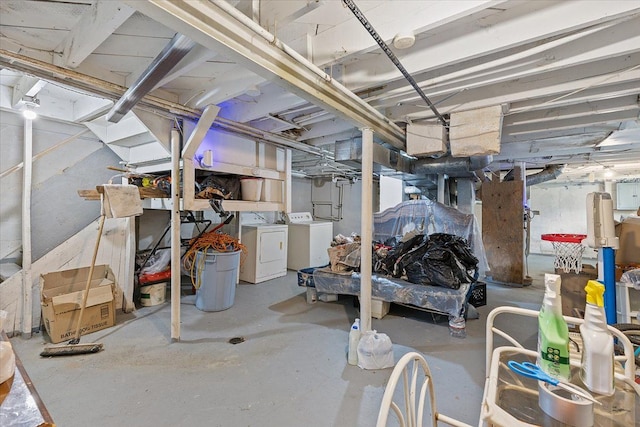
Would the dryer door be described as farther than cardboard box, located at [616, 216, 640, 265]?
Yes

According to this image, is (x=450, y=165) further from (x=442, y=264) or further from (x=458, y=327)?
(x=458, y=327)

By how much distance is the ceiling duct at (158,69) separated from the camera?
1.27 metres

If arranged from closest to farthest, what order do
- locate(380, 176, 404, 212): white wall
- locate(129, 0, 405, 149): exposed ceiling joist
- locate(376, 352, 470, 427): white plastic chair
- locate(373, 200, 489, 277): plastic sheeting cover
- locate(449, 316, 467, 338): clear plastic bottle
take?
1. locate(376, 352, 470, 427): white plastic chair
2. locate(129, 0, 405, 149): exposed ceiling joist
3. locate(449, 316, 467, 338): clear plastic bottle
4. locate(373, 200, 489, 277): plastic sheeting cover
5. locate(380, 176, 404, 212): white wall

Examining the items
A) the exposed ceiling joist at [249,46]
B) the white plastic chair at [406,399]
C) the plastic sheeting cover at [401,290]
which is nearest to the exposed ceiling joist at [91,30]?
the exposed ceiling joist at [249,46]

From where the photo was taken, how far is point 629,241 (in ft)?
7.54

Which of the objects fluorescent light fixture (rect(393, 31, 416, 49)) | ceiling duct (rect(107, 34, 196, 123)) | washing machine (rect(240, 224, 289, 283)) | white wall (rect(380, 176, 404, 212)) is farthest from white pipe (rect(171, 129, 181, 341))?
white wall (rect(380, 176, 404, 212))

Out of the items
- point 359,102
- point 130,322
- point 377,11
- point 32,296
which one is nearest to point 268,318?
point 130,322

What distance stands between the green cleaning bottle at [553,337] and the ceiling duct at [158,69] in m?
1.67

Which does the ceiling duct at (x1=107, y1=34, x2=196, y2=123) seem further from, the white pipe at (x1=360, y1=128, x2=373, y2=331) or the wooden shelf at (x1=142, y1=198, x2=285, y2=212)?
the white pipe at (x1=360, y1=128, x2=373, y2=331)

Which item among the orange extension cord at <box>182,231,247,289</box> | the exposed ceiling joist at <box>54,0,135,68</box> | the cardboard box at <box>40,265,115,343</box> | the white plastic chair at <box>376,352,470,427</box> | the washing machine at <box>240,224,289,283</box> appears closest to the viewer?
the white plastic chair at <box>376,352,470,427</box>

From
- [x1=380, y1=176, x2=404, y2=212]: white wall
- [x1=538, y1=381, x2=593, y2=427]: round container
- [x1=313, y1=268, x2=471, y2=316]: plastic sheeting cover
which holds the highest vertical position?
[x1=380, y1=176, x2=404, y2=212]: white wall

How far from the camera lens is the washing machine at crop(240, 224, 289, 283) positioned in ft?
14.3

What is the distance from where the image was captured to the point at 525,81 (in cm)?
201

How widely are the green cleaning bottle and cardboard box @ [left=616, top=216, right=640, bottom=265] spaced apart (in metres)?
2.36
